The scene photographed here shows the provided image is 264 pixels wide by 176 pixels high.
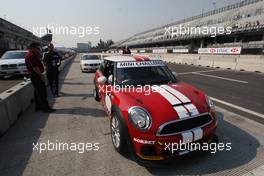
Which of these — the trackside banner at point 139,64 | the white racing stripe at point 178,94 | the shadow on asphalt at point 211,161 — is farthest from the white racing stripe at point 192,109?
the trackside banner at point 139,64

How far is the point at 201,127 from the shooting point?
3.11 meters

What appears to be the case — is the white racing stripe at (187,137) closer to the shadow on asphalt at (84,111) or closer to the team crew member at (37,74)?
the shadow on asphalt at (84,111)

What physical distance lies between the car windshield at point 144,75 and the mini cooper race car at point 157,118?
4cm

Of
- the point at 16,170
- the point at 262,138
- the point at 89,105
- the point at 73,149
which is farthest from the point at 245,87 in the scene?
the point at 16,170

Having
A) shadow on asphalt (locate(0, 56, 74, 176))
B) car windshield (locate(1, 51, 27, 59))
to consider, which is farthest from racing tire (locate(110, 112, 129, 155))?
car windshield (locate(1, 51, 27, 59))

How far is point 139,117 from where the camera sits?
9.89 feet

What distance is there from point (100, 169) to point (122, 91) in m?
1.37

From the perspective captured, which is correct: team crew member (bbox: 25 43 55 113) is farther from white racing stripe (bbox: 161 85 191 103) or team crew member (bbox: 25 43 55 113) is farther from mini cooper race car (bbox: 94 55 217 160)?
white racing stripe (bbox: 161 85 191 103)

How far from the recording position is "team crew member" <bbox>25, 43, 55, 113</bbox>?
546 centimetres

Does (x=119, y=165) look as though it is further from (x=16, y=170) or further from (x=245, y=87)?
(x=245, y=87)

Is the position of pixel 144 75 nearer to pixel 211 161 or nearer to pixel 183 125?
pixel 183 125

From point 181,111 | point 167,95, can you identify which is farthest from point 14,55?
point 181,111

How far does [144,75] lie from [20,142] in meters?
2.74

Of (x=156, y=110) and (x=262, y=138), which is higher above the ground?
(x=156, y=110)
